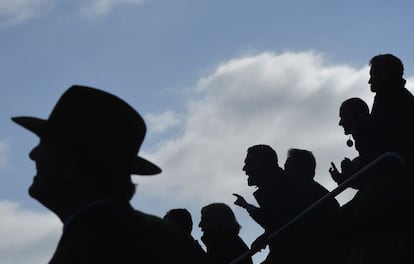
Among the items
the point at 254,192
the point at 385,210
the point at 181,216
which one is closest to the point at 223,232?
the point at 254,192

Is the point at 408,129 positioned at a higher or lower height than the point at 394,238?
higher

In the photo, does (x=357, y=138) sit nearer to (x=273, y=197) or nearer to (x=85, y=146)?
(x=273, y=197)

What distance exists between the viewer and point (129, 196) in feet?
11.6

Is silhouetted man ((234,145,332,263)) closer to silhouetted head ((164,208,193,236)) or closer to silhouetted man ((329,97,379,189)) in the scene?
silhouetted man ((329,97,379,189))

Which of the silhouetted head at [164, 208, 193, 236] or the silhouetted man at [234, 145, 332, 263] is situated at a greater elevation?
the silhouetted head at [164, 208, 193, 236]

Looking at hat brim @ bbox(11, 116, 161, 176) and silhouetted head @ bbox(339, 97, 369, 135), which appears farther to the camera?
silhouetted head @ bbox(339, 97, 369, 135)

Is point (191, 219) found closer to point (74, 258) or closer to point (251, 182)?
point (251, 182)

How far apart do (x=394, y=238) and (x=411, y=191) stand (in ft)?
1.13

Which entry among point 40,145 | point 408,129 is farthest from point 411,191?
point 40,145

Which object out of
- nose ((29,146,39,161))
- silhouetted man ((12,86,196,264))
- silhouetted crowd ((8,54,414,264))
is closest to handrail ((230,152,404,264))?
silhouetted crowd ((8,54,414,264))

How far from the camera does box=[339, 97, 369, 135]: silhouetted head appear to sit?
5.86 meters

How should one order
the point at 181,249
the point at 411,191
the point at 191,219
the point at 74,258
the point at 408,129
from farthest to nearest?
the point at 191,219 < the point at 408,129 < the point at 411,191 < the point at 181,249 < the point at 74,258

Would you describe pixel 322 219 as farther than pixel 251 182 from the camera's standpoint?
No

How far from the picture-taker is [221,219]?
275 inches
